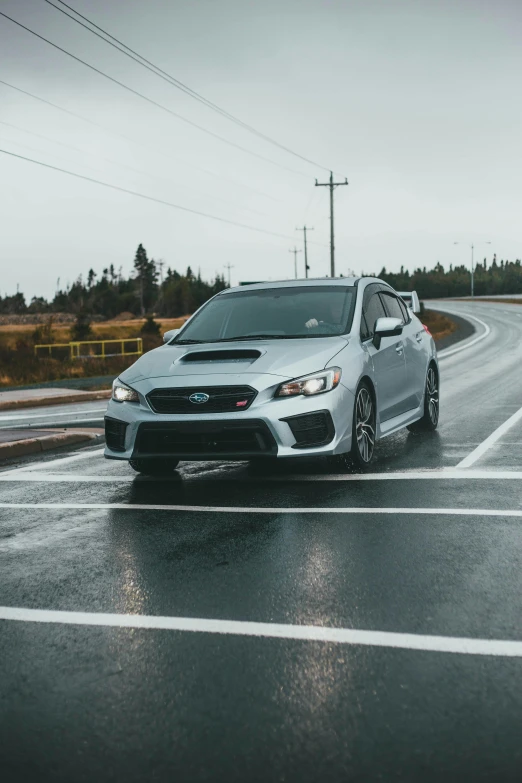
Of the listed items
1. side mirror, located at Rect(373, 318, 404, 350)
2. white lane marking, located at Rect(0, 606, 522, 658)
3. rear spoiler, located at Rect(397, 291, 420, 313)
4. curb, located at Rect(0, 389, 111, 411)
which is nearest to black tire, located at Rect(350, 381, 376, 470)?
side mirror, located at Rect(373, 318, 404, 350)

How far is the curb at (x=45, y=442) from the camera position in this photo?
37.0 feet

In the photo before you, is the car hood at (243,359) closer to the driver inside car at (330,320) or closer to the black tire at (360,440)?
the driver inside car at (330,320)

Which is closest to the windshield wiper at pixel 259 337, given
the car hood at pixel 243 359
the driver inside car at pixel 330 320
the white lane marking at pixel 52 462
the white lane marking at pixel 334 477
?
the car hood at pixel 243 359

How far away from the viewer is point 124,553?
5969 mm

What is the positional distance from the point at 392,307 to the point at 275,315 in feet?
6.52

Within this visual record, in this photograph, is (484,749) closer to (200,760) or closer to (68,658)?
(200,760)

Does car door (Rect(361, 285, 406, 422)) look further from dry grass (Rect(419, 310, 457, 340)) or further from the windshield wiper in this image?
dry grass (Rect(419, 310, 457, 340))

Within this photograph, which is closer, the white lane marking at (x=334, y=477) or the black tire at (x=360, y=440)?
the white lane marking at (x=334, y=477)

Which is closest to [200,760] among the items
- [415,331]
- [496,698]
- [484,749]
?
[484,749]

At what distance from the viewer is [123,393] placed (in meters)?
8.38

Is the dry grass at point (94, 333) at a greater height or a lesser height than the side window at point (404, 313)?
lesser

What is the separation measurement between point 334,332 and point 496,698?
583 cm

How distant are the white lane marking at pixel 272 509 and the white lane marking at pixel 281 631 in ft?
8.51

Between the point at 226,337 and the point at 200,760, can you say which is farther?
the point at 226,337
